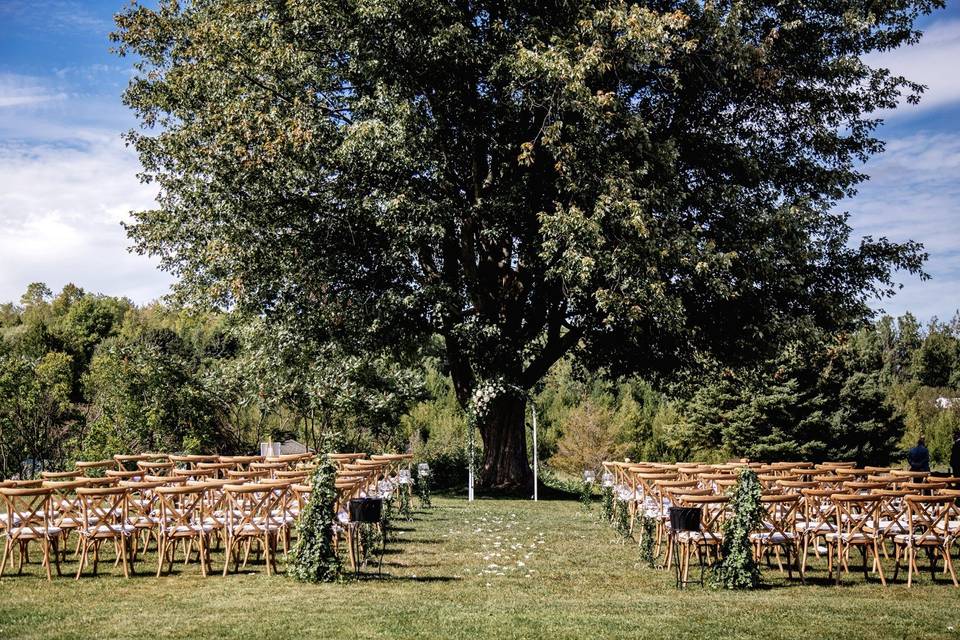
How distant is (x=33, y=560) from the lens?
10672 millimetres

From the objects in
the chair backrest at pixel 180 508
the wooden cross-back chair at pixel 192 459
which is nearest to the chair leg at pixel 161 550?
the chair backrest at pixel 180 508

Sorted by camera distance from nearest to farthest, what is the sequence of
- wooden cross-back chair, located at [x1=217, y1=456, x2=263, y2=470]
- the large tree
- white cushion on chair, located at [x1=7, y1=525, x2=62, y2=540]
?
white cushion on chair, located at [x1=7, y1=525, x2=62, y2=540]
wooden cross-back chair, located at [x1=217, y1=456, x2=263, y2=470]
the large tree

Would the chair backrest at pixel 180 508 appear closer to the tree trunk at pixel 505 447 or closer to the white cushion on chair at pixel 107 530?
the white cushion on chair at pixel 107 530

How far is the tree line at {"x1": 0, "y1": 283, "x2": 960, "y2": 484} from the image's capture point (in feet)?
66.8

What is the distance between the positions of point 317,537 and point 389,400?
48.1ft

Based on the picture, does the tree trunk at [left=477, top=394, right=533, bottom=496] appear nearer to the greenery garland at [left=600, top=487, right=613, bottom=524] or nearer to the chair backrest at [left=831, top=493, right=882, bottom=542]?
the greenery garland at [left=600, top=487, right=613, bottom=524]

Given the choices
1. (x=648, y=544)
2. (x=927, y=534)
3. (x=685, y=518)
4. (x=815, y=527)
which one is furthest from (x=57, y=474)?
(x=927, y=534)

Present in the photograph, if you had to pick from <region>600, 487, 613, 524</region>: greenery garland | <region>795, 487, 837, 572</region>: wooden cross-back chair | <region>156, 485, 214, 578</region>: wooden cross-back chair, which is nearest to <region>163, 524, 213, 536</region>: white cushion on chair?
<region>156, 485, 214, 578</region>: wooden cross-back chair

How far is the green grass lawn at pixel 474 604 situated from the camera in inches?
276

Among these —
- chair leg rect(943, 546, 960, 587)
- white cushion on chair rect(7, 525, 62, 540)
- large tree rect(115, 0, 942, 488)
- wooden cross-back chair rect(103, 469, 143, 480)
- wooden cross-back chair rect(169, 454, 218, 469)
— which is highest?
large tree rect(115, 0, 942, 488)

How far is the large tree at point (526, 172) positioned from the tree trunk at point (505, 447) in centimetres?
64

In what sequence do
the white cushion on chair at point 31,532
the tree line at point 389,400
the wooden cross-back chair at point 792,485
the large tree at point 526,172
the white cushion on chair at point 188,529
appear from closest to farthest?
1. the white cushion on chair at point 31,532
2. the white cushion on chair at point 188,529
3. the wooden cross-back chair at point 792,485
4. the large tree at point 526,172
5. the tree line at point 389,400

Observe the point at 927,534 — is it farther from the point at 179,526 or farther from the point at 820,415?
the point at 820,415

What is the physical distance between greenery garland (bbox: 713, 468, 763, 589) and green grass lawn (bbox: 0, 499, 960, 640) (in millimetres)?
262
